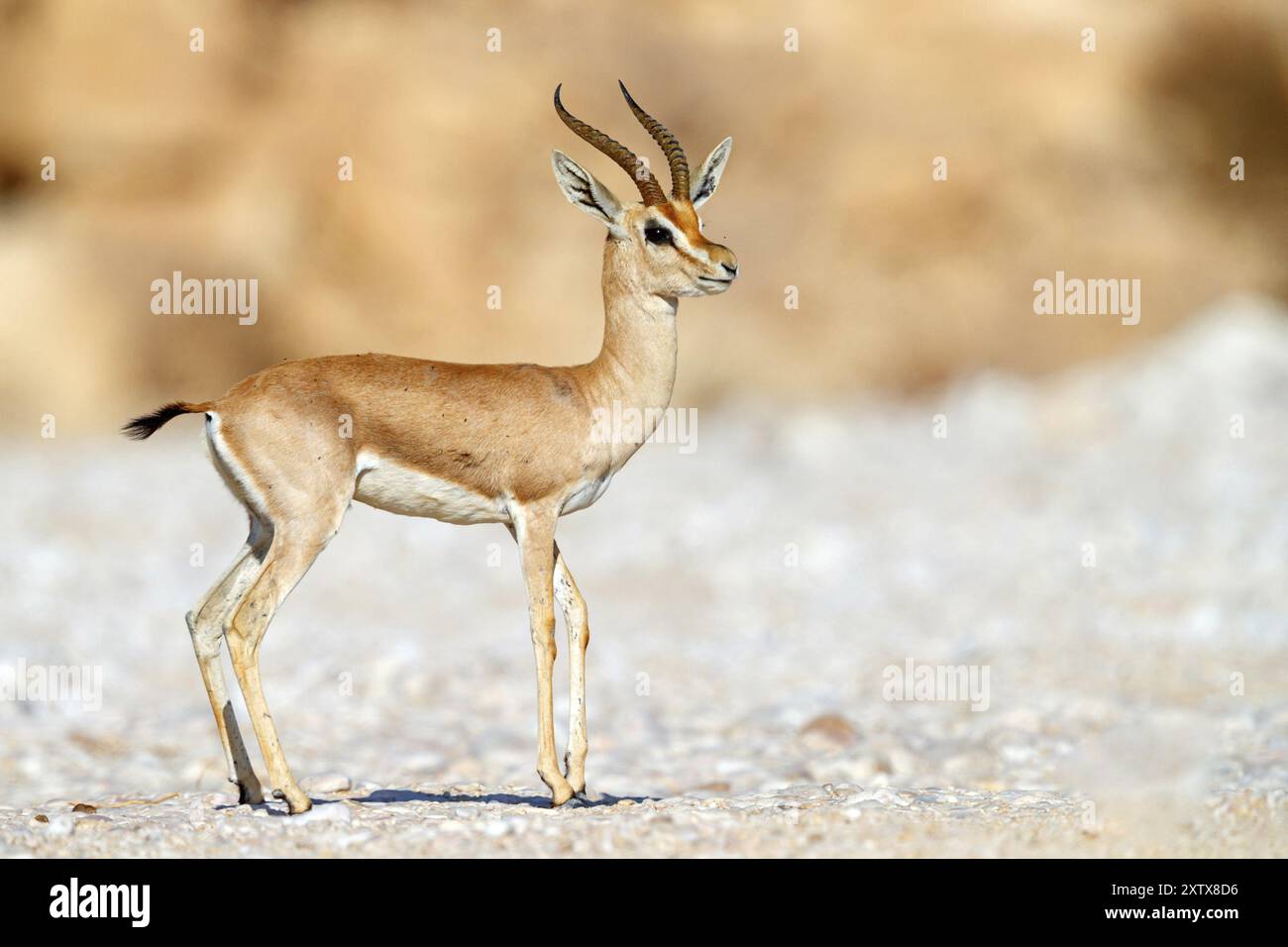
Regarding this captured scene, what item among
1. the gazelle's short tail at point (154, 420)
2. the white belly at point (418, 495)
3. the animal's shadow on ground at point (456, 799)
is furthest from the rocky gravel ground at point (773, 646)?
the gazelle's short tail at point (154, 420)

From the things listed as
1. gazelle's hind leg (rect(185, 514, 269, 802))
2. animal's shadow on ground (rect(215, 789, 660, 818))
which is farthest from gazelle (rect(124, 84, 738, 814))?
animal's shadow on ground (rect(215, 789, 660, 818))

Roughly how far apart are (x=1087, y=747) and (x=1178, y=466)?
40.4 ft

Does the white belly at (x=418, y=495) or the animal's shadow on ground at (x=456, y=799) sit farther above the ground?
the white belly at (x=418, y=495)

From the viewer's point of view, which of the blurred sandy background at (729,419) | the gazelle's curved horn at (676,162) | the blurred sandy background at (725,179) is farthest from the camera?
the blurred sandy background at (725,179)

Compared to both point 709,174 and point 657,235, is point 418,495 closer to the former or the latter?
point 657,235

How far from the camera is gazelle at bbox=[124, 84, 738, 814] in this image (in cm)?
775

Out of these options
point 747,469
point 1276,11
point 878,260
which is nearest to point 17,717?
point 747,469

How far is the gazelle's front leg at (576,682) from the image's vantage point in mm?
8172

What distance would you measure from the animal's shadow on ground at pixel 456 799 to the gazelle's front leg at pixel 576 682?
163 mm

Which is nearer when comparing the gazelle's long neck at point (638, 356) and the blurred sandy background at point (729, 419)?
the gazelle's long neck at point (638, 356)

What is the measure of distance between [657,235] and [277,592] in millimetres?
2750

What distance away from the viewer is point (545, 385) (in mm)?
8477

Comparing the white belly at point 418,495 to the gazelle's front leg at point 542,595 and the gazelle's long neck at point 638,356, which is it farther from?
the gazelle's long neck at point 638,356

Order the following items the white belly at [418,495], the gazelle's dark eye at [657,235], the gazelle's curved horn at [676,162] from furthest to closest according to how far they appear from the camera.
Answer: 1. the gazelle's curved horn at [676,162]
2. the gazelle's dark eye at [657,235]
3. the white belly at [418,495]
